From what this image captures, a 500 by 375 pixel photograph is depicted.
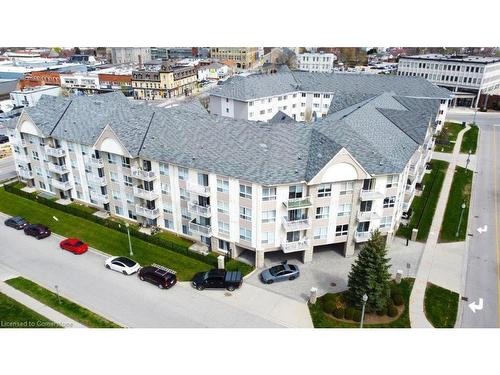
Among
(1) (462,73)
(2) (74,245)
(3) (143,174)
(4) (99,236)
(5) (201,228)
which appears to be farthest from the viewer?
(1) (462,73)

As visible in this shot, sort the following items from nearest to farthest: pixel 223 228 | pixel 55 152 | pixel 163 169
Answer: pixel 223 228
pixel 163 169
pixel 55 152

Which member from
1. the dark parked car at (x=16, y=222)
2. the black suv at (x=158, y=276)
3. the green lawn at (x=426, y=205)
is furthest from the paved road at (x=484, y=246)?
the dark parked car at (x=16, y=222)

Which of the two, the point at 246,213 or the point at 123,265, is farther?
the point at 123,265

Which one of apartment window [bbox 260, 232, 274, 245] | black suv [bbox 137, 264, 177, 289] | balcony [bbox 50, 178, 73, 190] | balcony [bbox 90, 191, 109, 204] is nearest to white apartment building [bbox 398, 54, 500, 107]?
apartment window [bbox 260, 232, 274, 245]

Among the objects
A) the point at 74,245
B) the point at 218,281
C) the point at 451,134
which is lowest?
the point at 218,281

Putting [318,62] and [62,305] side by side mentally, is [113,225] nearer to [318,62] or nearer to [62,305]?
[62,305]

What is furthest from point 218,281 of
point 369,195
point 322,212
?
point 369,195

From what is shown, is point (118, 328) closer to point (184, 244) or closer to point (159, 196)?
point (184, 244)

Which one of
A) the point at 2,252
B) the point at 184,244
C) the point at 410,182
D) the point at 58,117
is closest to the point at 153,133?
the point at 184,244
